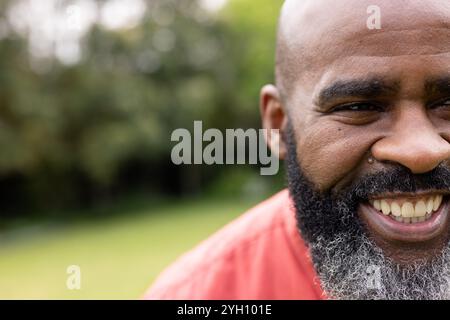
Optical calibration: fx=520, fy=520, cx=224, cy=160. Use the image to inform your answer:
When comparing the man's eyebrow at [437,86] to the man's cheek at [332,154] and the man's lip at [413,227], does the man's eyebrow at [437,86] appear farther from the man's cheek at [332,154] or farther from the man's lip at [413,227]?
the man's lip at [413,227]

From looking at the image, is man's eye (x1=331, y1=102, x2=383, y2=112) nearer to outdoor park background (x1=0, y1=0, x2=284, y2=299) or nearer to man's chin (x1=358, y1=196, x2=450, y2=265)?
man's chin (x1=358, y1=196, x2=450, y2=265)

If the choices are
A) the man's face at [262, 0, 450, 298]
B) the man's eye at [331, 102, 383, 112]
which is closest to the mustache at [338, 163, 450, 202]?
the man's face at [262, 0, 450, 298]

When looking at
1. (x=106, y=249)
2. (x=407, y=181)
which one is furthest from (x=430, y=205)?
(x=106, y=249)

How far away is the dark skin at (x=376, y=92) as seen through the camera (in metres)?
1.58

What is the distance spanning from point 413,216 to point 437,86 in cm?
41

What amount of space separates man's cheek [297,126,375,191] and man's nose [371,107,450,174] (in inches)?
2.8

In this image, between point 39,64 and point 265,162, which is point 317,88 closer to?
point 265,162

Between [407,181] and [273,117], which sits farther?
[273,117]

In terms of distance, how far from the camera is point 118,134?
22.4 m

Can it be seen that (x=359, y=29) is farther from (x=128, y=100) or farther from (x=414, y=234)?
(x=128, y=100)

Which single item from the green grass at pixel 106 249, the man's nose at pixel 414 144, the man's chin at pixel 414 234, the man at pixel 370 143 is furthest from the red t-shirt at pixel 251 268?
the green grass at pixel 106 249

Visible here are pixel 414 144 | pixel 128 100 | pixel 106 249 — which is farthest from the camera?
pixel 128 100

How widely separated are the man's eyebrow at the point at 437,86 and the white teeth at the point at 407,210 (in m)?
0.35
